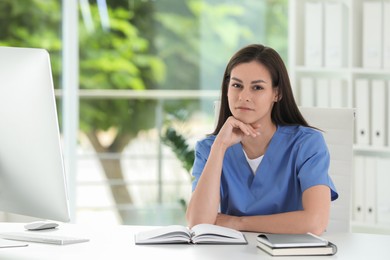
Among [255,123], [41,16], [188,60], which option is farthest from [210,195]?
[41,16]

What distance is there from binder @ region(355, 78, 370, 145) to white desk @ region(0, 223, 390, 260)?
63.8 inches

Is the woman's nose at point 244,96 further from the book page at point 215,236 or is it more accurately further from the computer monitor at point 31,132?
the computer monitor at point 31,132

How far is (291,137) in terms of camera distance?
2.58m

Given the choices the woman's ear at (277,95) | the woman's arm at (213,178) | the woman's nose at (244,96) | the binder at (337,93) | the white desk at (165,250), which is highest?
the binder at (337,93)

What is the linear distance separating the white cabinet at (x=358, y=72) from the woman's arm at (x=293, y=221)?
4.95 ft

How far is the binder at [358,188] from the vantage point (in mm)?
3875

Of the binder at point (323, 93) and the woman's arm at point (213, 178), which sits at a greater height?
the binder at point (323, 93)

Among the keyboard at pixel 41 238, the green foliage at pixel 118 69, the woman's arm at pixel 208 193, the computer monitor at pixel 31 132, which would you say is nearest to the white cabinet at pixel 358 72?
the green foliage at pixel 118 69

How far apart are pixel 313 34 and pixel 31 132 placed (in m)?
2.22

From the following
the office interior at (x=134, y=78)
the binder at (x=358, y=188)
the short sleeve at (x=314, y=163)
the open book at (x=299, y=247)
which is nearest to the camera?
the open book at (x=299, y=247)

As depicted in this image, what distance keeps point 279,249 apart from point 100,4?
2.76m

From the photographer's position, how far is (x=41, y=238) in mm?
2221

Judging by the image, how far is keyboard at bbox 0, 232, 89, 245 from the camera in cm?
218

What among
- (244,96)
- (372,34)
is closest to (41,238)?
(244,96)
